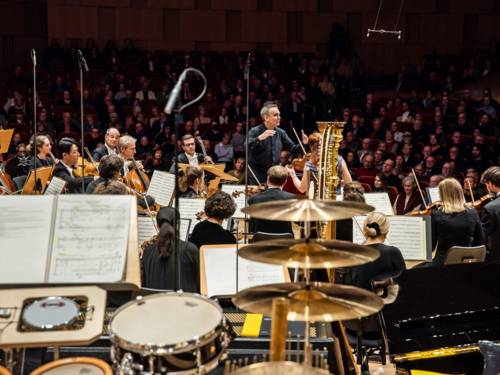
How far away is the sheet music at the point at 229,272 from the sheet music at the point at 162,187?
199cm

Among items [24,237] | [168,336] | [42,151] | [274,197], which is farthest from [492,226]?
[42,151]

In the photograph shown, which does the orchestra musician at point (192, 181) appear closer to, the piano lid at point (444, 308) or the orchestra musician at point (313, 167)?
the orchestra musician at point (313, 167)

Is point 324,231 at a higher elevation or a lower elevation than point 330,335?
higher

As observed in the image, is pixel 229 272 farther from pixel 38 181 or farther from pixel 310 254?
pixel 38 181

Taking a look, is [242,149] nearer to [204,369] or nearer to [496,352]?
[496,352]

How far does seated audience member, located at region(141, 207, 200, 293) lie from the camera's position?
3.82 metres

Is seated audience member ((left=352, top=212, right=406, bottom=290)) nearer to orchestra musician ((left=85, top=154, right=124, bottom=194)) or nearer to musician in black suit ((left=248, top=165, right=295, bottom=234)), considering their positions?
musician in black suit ((left=248, top=165, right=295, bottom=234))

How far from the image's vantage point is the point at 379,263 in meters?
4.06

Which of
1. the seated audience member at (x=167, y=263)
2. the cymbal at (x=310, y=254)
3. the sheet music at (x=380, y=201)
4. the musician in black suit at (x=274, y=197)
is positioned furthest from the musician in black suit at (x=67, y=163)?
the cymbal at (x=310, y=254)

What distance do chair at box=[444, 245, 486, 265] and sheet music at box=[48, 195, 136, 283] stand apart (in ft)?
8.53

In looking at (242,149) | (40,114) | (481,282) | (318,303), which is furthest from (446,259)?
(40,114)

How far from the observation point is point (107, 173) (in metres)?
5.32

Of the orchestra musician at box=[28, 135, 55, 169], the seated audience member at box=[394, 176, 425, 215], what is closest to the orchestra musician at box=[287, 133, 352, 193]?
the seated audience member at box=[394, 176, 425, 215]

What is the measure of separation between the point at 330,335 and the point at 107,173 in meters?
2.75
